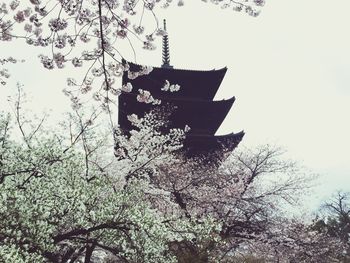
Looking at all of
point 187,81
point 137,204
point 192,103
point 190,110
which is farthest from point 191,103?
point 137,204

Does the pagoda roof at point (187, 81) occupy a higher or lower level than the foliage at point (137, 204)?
higher

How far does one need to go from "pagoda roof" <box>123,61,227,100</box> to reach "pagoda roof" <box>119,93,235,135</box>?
2.64 ft

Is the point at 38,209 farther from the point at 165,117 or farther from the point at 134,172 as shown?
the point at 165,117

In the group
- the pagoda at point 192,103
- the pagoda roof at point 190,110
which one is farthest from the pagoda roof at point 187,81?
the pagoda roof at point 190,110

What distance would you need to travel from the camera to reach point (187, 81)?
80.5ft

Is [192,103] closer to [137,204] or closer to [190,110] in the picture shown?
[190,110]

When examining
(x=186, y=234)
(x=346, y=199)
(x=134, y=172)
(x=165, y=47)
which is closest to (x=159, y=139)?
(x=134, y=172)

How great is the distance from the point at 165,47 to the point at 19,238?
26.8 metres

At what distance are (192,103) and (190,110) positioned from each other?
0.44 metres

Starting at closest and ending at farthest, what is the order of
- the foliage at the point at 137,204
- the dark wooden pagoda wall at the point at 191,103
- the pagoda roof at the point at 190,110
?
the foliage at the point at 137,204, the dark wooden pagoda wall at the point at 191,103, the pagoda roof at the point at 190,110

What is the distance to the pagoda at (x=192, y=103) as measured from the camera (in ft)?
75.0

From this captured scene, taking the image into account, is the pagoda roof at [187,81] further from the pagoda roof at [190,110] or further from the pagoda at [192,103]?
the pagoda roof at [190,110]

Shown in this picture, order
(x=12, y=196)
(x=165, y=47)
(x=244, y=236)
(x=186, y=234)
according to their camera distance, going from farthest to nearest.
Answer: (x=165, y=47) → (x=244, y=236) → (x=186, y=234) → (x=12, y=196)

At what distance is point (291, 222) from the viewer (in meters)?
18.0
